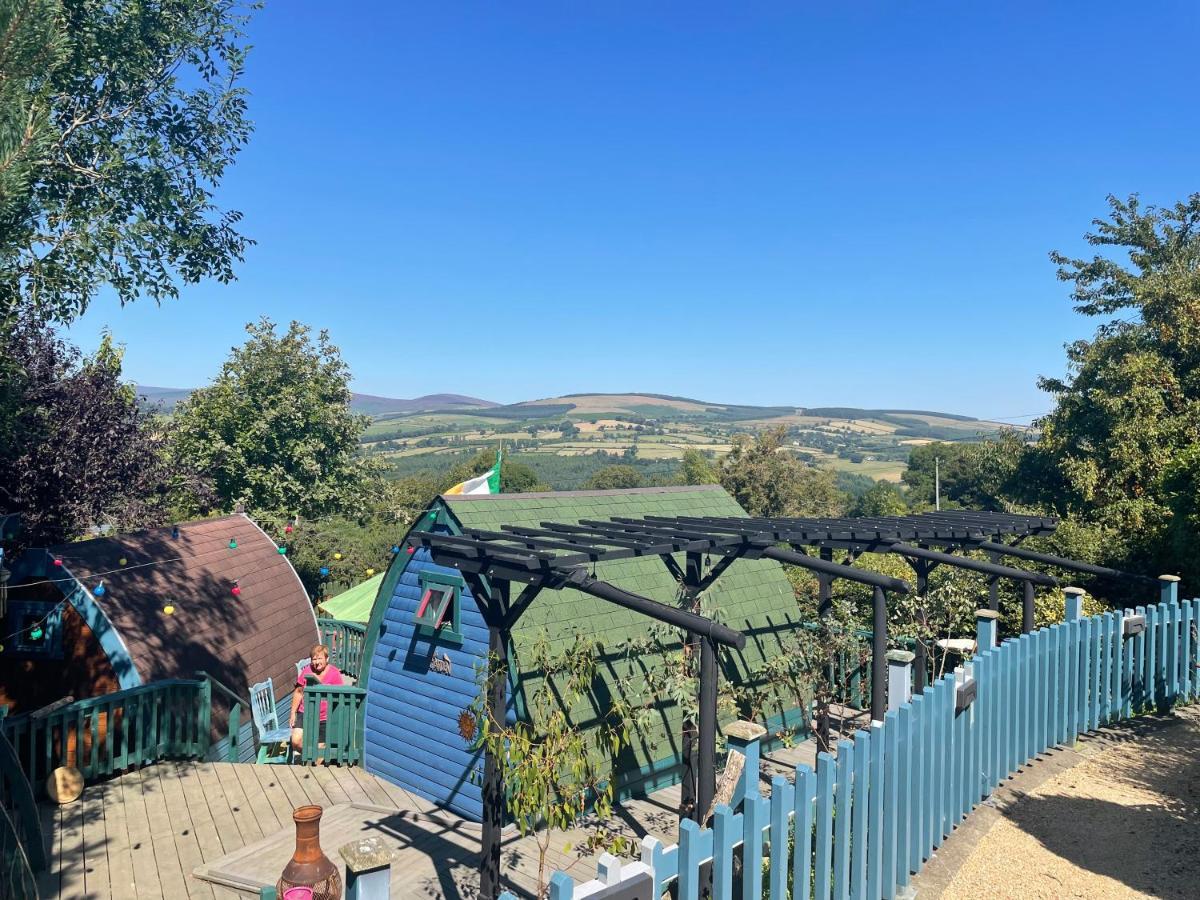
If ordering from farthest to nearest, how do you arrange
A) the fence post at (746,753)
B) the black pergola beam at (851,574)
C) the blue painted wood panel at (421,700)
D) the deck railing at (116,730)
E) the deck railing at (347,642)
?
1. the deck railing at (347,642)
2. the blue painted wood panel at (421,700)
3. the deck railing at (116,730)
4. the black pergola beam at (851,574)
5. the fence post at (746,753)

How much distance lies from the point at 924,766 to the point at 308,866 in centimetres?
462

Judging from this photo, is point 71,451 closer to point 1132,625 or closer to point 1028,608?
point 1028,608

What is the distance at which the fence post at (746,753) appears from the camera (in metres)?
4.42

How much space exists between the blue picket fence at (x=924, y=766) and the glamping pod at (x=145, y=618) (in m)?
8.87

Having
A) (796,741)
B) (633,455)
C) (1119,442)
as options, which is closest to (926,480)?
(633,455)

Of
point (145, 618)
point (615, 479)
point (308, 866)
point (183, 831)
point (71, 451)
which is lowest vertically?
point (615, 479)

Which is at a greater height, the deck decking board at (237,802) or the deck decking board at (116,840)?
the deck decking board at (116,840)

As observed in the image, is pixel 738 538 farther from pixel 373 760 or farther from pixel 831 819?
pixel 373 760

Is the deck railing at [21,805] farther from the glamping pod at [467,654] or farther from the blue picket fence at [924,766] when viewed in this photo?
the blue picket fence at [924,766]

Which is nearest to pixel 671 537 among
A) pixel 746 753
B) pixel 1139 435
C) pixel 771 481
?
pixel 746 753

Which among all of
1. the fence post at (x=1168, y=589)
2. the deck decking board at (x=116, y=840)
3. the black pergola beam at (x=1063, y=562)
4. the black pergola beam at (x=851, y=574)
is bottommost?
the deck decking board at (x=116, y=840)

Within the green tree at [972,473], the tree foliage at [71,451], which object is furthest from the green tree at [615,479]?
the tree foliage at [71,451]

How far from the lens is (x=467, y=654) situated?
876cm

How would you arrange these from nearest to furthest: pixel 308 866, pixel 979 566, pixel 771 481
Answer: pixel 308 866 < pixel 979 566 < pixel 771 481
